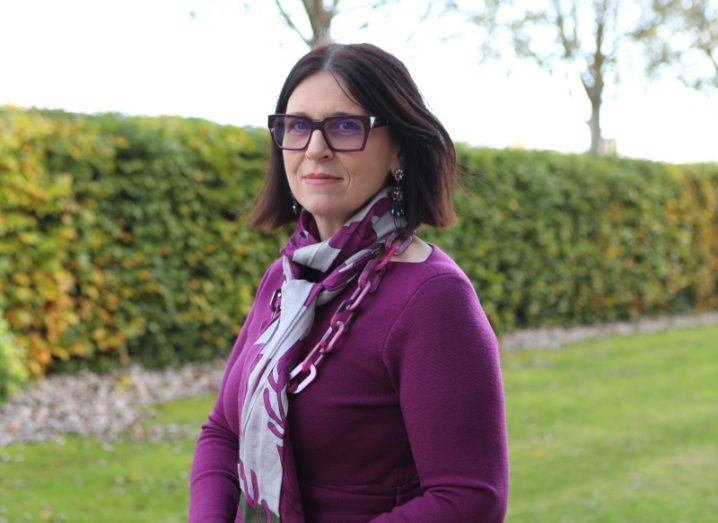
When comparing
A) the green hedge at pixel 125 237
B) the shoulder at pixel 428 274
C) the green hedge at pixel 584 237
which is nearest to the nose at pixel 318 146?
the shoulder at pixel 428 274

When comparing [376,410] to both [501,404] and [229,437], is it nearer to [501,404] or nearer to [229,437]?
[501,404]

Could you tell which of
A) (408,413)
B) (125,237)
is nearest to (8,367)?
(125,237)

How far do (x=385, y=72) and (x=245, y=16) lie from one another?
25.8 ft

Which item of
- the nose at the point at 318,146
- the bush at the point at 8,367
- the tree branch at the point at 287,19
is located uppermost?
the tree branch at the point at 287,19

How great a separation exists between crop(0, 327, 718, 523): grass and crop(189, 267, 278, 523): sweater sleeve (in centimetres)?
287

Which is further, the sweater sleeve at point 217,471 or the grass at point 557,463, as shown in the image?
the grass at point 557,463

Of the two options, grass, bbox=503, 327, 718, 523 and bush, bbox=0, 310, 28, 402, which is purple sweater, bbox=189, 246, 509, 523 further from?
bush, bbox=0, 310, 28, 402

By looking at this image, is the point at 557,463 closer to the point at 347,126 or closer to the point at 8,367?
the point at 8,367

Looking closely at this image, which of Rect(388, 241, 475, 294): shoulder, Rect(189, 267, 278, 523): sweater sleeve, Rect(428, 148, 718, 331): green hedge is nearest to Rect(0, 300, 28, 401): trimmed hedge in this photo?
Rect(189, 267, 278, 523): sweater sleeve

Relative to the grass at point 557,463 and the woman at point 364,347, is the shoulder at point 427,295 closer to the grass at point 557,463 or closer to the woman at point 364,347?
the woman at point 364,347

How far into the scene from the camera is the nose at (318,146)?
1.97m

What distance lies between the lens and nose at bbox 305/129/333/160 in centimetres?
197

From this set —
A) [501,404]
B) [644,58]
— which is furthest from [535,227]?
[501,404]

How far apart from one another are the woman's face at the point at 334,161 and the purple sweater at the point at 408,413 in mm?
206
